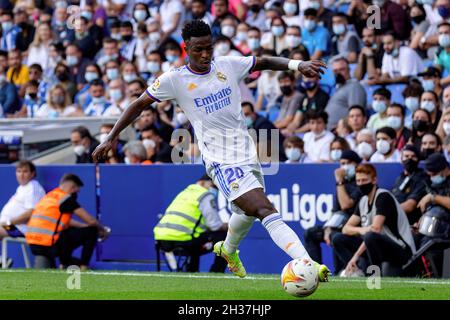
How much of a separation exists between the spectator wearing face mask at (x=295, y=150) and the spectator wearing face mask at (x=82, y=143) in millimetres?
3551

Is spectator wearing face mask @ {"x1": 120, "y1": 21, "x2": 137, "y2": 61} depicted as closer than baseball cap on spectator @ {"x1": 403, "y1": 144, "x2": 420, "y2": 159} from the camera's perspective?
No

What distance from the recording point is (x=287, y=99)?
18.7 metres

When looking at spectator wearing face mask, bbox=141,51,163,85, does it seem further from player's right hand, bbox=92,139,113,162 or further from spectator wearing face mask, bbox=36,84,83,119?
player's right hand, bbox=92,139,113,162

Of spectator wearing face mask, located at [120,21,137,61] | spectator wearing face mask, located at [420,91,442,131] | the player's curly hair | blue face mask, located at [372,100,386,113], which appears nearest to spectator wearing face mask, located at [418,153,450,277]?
spectator wearing face mask, located at [420,91,442,131]

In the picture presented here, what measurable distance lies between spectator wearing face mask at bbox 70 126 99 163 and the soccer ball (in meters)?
9.58

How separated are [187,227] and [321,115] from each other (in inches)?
118

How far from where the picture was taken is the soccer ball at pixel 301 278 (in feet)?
30.8

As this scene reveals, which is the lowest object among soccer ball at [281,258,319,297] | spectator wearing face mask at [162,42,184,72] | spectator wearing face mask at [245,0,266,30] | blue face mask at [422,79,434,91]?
soccer ball at [281,258,319,297]

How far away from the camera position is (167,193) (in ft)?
55.8

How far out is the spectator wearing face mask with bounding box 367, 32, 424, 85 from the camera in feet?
59.1

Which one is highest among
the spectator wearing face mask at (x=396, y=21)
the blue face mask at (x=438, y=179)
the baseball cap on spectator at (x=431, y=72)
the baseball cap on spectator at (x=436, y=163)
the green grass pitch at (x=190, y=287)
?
the spectator wearing face mask at (x=396, y=21)

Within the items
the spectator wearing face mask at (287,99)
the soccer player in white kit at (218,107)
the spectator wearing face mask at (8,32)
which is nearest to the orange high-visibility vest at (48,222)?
the spectator wearing face mask at (287,99)

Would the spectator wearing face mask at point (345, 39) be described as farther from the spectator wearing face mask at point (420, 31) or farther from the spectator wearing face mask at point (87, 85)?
the spectator wearing face mask at point (87, 85)
